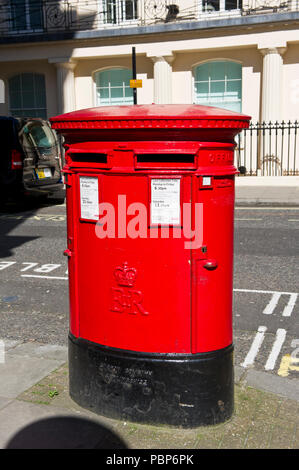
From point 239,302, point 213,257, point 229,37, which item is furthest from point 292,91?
point 213,257

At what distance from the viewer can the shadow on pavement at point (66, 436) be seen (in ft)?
10.0

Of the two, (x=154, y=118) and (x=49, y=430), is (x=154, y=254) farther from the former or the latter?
(x=49, y=430)

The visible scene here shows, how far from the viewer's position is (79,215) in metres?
3.35

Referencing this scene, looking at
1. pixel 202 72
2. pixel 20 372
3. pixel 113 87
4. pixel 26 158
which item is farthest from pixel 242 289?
pixel 113 87

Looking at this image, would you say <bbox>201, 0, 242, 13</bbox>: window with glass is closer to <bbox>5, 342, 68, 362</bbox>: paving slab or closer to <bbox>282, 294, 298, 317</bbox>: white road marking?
<bbox>282, 294, 298, 317</bbox>: white road marking

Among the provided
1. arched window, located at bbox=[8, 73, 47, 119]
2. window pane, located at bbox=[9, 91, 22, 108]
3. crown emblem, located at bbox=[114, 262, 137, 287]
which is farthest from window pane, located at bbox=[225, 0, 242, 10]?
crown emblem, located at bbox=[114, 262, 137, 287]

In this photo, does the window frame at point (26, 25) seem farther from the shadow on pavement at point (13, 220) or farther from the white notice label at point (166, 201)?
the white notice label at point (166, 201)

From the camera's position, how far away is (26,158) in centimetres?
1289

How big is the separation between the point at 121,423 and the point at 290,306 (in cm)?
297

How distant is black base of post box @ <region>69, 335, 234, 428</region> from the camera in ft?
10.5

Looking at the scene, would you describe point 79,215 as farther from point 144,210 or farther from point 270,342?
point 270,342

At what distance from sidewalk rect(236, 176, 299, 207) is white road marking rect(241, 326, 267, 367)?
8838 millimetres

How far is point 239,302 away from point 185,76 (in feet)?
53.3
